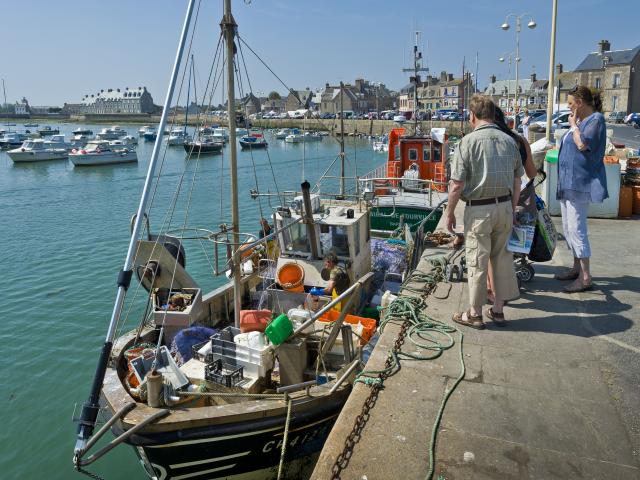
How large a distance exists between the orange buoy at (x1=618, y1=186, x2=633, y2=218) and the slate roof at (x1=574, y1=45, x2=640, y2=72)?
3027 inches

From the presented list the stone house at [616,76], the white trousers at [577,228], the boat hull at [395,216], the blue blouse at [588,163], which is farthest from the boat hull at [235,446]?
the stone house at [616,76]

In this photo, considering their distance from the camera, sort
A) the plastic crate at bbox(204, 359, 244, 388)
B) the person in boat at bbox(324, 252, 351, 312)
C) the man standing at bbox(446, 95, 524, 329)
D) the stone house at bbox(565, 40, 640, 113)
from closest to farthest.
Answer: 1. the man standing at bbox(446, 95, 524, 329)
2. the plastic crate at bbox(204, 359, 244, 388)
3. the person in boat at bbox(324, 252, 351, 312)
4. the stone house at bbox(565, 40, 640, 113)

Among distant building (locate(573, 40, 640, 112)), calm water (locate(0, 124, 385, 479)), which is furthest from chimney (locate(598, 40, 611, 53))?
calm water (locate(0, 124, 385, 479))

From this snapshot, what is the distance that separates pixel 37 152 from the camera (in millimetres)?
59812

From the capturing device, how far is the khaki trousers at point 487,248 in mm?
5043

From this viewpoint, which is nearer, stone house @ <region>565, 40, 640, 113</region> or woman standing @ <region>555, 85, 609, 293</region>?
woman standing @ <region>555, 85, 609, 293</region>

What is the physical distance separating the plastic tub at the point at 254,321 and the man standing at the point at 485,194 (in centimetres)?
327

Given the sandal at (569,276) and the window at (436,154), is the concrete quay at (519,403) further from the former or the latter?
the window at (436,154)

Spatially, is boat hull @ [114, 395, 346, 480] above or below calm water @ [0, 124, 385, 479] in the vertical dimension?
above

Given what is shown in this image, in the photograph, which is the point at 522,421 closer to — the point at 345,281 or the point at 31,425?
the point at 345,281

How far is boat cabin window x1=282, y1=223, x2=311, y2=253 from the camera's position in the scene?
30.1ft

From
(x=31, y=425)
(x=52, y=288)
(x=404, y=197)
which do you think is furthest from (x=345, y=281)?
(x=52, y=288)

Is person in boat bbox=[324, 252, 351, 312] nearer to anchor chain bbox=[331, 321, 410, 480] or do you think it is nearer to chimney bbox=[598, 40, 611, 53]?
anchor chain bbox=[331, 321, 410, 480]

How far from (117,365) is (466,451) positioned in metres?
4.56
